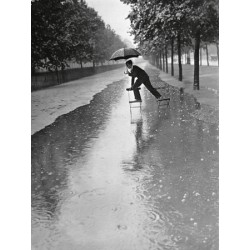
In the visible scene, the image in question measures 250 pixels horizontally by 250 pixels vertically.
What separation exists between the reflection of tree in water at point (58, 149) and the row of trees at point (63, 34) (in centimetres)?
163

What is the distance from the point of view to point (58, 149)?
289 inches

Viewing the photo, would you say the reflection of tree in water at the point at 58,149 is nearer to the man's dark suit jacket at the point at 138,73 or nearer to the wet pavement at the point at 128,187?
the wet pavement at the point at 128,187

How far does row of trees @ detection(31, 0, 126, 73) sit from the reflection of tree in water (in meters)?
1.63

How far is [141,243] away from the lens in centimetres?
365

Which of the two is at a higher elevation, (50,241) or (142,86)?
(142,86)

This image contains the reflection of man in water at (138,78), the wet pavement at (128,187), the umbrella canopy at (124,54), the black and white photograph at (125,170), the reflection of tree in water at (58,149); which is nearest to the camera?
the wet pavement at (128,187)

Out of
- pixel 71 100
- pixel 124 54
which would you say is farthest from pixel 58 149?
pixel 71 100

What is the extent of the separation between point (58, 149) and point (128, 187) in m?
2.71

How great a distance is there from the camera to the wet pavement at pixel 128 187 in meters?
3.81

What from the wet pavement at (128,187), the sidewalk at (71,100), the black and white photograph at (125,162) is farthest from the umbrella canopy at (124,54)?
the wet pavement at (128,187)
